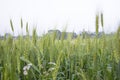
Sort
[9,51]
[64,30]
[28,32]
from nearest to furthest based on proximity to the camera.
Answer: [9,51], [64,30], [28,32]

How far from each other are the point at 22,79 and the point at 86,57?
82 cm

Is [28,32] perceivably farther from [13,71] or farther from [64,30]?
[13,71]

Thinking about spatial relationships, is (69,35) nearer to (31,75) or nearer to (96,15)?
(96,15)

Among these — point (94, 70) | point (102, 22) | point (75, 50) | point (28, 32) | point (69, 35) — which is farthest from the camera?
point (69, 35)

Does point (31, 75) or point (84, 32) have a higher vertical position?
point (84, 32)

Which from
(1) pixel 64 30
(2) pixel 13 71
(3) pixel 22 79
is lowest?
(3) pixel 22 79

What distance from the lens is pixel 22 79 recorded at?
1.68 meters

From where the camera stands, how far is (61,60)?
1936mm

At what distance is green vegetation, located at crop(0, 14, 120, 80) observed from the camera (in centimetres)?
119

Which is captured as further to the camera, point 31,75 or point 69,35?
point 69,35

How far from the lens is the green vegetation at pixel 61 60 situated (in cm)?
119

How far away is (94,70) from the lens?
56.6 inches

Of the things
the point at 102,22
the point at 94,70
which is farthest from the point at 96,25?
the point at 94,70

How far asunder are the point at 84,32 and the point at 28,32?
0.68m
